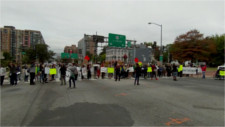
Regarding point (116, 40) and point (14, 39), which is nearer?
point (116, 40)

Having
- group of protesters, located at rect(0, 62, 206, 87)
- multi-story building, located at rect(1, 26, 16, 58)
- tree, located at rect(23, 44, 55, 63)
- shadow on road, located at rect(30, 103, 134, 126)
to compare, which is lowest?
shadow on road, located at rect(30, 103, 134, 126)

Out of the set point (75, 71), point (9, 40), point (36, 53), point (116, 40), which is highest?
point (9, 40)

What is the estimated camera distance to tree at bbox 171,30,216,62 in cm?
4604

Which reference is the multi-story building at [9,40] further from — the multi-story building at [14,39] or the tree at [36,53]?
the tree at [36,53]

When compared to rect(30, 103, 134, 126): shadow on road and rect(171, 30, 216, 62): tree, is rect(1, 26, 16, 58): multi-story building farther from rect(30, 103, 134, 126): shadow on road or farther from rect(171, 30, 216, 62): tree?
rect(30, 103, 134, 126): shadow on road

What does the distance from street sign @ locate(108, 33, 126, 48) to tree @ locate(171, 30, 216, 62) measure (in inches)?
1164

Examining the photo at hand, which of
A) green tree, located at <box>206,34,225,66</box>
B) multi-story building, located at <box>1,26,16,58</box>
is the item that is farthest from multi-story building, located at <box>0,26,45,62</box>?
green tree, located at <box>206,34,225,66</box>

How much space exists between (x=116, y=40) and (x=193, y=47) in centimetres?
3265

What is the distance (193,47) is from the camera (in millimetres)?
47594

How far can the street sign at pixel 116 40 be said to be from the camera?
87.4 feet

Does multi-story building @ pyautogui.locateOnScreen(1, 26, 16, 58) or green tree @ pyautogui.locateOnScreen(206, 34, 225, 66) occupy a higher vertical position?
multi-story building @ pyautogui.locateOnScreen(1, 26, 16, 58)

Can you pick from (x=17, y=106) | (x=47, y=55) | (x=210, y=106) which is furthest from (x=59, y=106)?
(x=47, y=55)

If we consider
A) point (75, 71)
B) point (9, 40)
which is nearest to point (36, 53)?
point (75, 71)

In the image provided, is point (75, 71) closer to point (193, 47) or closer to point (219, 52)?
point (193, 47)
